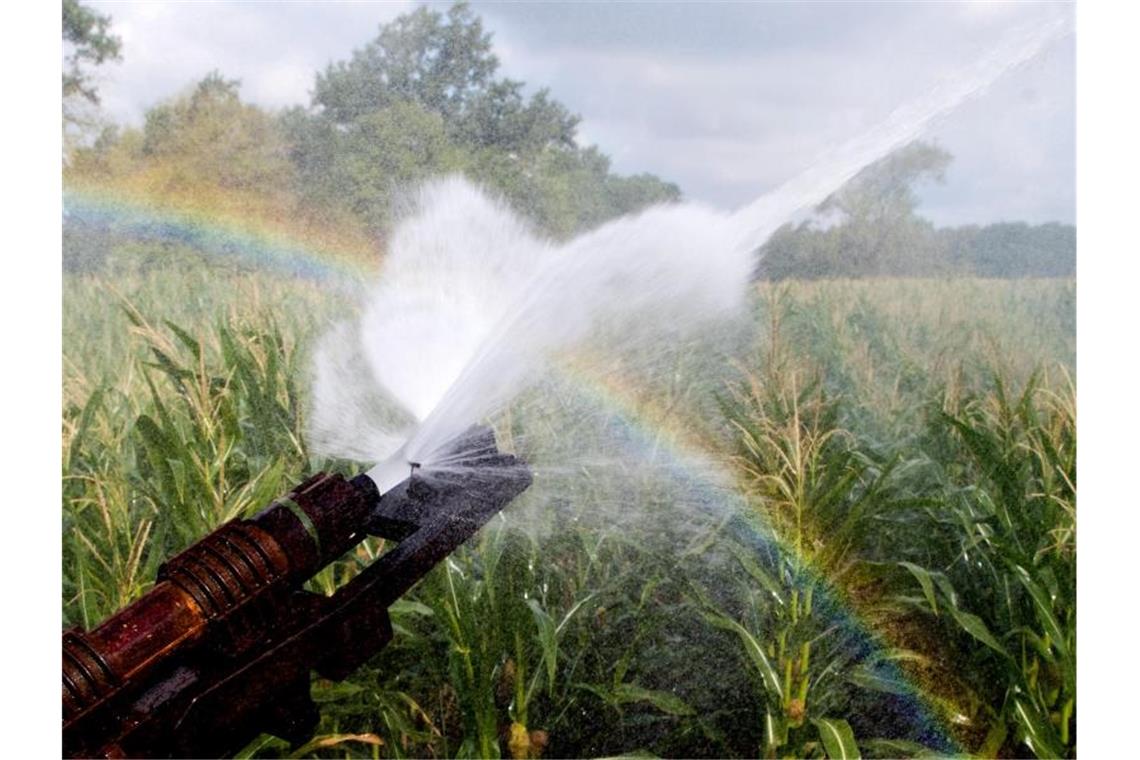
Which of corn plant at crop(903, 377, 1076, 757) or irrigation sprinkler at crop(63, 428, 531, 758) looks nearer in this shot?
irrigation sprinkler at crop(63, 428, 531, 758)

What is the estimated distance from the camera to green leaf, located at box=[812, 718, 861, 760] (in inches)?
48.8

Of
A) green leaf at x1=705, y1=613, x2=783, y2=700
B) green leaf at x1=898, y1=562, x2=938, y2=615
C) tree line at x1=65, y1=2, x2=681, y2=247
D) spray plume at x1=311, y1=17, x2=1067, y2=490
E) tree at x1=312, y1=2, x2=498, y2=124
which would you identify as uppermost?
tree at x1=312, y1=2, x2=498, y2=124

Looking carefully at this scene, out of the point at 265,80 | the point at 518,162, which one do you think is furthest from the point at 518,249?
the point at 265,80

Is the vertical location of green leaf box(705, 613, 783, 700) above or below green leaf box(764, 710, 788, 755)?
above

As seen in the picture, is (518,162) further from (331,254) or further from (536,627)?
(536,627)

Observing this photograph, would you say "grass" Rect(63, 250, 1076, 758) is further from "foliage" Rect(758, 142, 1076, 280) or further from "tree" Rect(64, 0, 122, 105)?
"tree" Rect(64, 0, 122, 105)

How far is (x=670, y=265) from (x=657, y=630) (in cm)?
43

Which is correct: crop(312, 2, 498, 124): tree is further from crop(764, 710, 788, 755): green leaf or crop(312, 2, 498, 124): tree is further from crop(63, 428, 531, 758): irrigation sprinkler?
crop(764, 710, 788, 755): green leaf

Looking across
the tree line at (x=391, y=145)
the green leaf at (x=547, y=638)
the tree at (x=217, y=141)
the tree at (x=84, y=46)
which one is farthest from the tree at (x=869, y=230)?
the tree at (x=84, y=46)

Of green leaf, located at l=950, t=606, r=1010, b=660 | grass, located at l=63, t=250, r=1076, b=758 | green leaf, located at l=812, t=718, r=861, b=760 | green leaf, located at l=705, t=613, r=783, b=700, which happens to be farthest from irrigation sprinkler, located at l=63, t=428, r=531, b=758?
green leaf, located at l=950, t=606, r=1010, b=660

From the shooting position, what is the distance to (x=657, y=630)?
1321 millimetres

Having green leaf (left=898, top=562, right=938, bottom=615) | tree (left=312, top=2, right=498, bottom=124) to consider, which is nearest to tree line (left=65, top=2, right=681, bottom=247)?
tree (left=312, top=2, right=498, bottom=124)

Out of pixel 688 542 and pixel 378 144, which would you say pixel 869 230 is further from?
pixel 378 144
